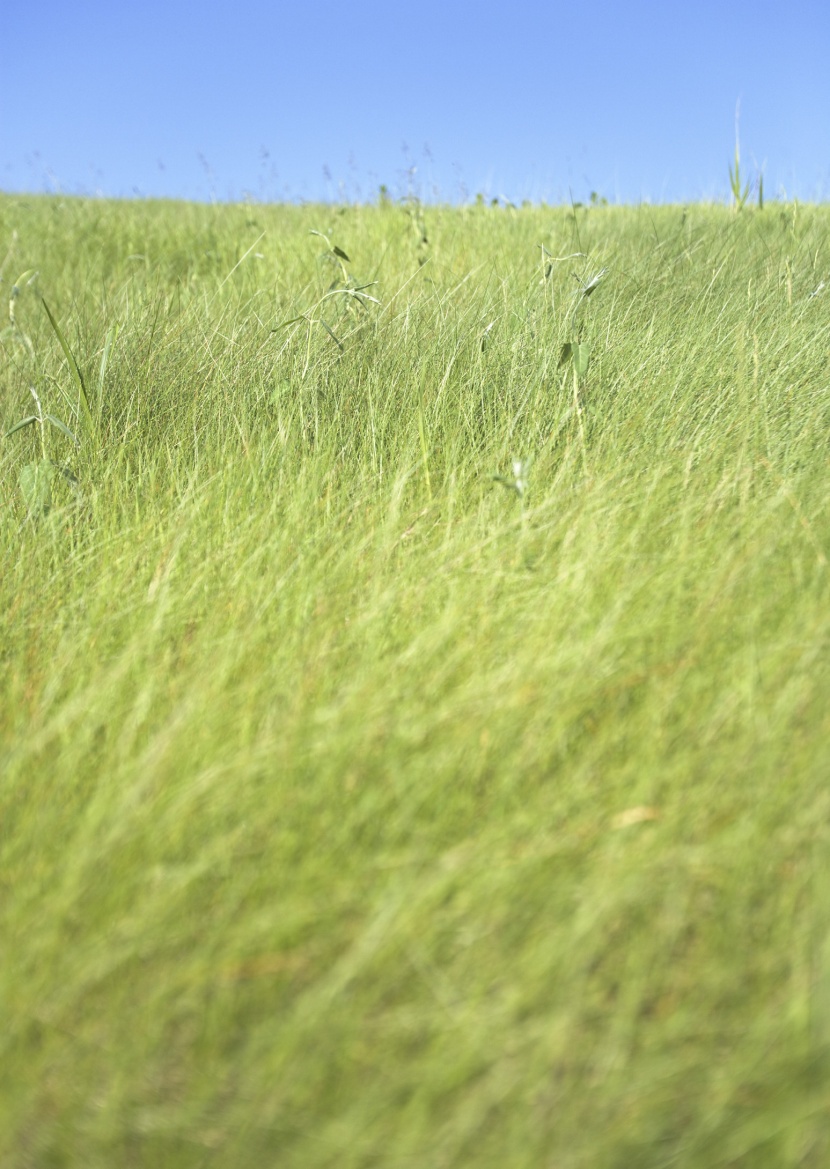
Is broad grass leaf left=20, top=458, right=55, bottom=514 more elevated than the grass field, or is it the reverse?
broad grass leaf left=20, top=458, right=55, bottom=514

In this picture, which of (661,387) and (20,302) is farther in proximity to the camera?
(20,302)

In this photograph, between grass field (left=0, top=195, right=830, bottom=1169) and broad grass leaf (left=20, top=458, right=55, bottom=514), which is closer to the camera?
grass field (left=0, top=195, right=830, bottom=1169)

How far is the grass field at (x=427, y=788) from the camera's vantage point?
100cm

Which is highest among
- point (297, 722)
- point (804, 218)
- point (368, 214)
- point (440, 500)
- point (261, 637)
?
point (368, 214)

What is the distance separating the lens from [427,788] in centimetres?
127

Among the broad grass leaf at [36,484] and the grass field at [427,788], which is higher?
the broad grass leaf at [36,484]

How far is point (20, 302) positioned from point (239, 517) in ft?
10.3

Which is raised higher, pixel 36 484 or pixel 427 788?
pixel 36 484

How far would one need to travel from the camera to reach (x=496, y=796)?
130cm

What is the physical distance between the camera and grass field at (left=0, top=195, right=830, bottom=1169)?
1005 mm

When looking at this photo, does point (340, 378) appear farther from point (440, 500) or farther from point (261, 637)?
point (261, 637)

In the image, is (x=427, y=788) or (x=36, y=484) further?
(x=36, y=484)

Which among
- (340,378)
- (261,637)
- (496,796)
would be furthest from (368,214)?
Result: (496,796)

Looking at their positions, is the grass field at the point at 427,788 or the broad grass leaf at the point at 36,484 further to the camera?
the broad grass leaf at the point at 36,484
